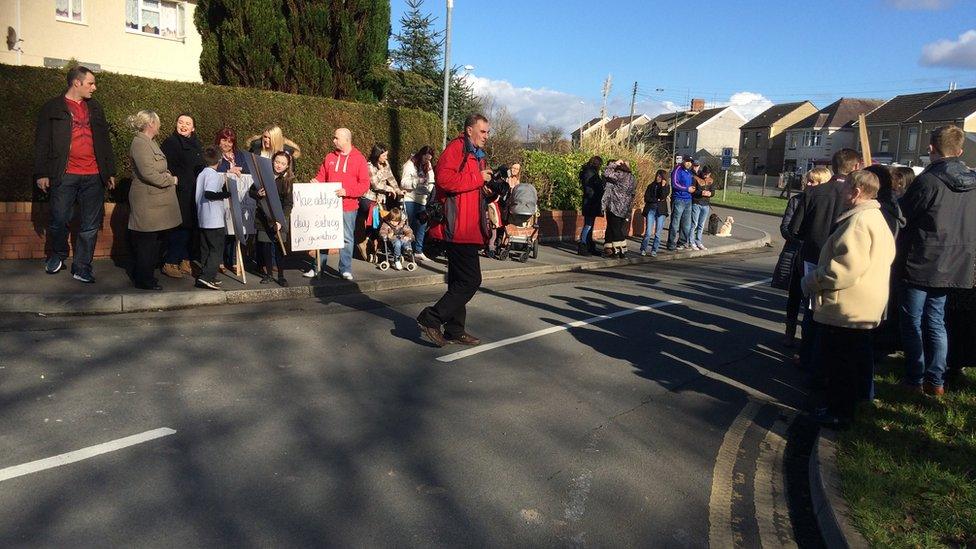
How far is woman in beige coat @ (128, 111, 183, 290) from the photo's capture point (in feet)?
26.0

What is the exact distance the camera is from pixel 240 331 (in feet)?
23.4

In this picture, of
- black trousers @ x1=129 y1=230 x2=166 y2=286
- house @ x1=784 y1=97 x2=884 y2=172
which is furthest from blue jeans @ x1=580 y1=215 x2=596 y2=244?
house @ x1=784 y1=97 x2=884 y2=172

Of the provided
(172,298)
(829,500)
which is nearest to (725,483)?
(829,500)

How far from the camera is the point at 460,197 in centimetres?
673

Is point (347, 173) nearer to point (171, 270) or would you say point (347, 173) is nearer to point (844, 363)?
point (171, 270)

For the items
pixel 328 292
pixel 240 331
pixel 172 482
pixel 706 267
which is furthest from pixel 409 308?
pixel 706 267

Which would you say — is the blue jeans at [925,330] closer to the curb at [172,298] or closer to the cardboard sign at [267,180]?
the curb at [172,298]

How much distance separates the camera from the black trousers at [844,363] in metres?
5.23

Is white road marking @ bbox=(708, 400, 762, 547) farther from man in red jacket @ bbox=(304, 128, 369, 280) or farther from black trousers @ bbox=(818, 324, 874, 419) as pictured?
man in red jacket @ bbox=(304, 128, 369, 280)

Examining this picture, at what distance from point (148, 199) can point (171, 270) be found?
4.27 feet

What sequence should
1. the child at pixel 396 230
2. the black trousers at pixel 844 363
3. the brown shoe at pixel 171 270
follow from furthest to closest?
the child at pixel 396 230, the brown shoe at pixel 171 270, the black trousers at pixel 844 363

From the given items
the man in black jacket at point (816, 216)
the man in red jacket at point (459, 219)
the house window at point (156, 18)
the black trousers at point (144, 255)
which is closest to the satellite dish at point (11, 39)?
the house window at point (156, 18)

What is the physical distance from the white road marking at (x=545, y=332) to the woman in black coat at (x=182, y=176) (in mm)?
4257

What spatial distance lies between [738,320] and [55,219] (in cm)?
815
